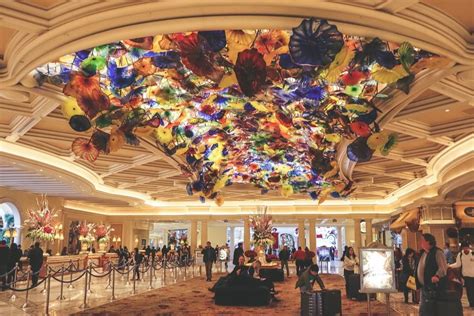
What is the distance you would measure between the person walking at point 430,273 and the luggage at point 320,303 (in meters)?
2.09

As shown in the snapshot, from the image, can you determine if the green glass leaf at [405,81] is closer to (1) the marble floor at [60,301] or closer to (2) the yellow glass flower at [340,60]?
(2) the yellow glass flower at [340,60]

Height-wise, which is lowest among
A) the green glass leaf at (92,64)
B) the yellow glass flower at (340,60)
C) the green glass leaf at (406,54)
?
the yellow glass flower at (340,60)

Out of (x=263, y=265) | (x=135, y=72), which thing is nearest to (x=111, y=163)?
(x=263, y=265)

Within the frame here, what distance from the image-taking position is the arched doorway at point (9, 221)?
59.4 feet

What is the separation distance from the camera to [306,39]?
4.36 metres

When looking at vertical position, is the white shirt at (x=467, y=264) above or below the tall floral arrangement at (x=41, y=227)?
below

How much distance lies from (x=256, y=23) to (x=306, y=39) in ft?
1.71

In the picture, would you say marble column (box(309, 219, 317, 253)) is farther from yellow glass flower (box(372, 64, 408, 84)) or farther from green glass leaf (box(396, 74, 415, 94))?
yellow glass flower (box(372, 64, 408, 84))

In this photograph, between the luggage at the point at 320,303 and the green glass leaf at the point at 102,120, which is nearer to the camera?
the green glass leaf at the point at 102,120

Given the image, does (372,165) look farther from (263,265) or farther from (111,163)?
(111,163)

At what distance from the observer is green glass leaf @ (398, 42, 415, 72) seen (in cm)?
480

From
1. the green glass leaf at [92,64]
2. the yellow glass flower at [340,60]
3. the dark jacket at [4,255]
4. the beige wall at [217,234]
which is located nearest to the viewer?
the yellow glass flower at [340,60]

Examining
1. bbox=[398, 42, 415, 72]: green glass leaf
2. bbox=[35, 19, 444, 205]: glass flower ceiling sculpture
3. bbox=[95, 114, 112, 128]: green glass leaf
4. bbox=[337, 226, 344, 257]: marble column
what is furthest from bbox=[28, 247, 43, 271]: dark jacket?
bbox=[337, 226, 344, 257]: marble column

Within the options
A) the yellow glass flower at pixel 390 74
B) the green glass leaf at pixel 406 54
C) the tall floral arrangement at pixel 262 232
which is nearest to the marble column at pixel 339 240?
the tall floral arrangement at pixel 262 232
